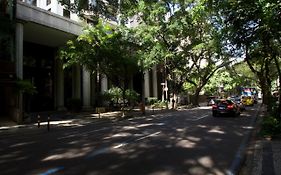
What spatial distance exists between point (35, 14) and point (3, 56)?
4.55m

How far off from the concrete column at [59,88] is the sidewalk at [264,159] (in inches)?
1011

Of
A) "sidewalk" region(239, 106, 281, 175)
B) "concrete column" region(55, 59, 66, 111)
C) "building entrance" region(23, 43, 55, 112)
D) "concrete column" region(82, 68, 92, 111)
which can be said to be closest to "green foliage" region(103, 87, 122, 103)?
"concrete column" region(82, 68, 92, 111)

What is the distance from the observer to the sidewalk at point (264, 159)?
7539 millimetres

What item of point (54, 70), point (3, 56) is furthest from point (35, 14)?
point (54, 70)

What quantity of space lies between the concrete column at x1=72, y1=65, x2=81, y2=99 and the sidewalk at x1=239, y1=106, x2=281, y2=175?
26706mm

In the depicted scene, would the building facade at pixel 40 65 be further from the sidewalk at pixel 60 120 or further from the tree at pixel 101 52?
the tree at pixel 101 52

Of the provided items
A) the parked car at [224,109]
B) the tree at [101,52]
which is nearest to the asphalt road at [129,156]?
the parked car at [224,109]

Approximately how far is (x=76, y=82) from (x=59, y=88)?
243 centimetres

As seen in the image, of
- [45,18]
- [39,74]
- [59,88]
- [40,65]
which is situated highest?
[45,18]

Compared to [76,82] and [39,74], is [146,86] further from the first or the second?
[39,74]

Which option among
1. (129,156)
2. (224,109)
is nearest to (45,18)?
(224,109)

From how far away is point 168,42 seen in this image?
41.2m

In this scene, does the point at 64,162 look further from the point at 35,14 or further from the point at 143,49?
the point at 143,49

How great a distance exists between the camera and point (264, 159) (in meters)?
8.77
